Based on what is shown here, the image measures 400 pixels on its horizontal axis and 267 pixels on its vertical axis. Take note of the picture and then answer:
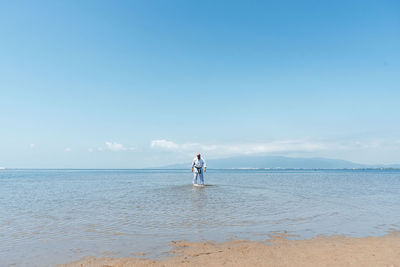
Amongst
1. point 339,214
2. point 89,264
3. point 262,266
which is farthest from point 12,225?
point 339,214

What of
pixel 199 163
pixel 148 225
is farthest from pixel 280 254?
pixel 199 163

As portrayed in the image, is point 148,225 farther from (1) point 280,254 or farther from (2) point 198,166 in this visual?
(2) point 198,166

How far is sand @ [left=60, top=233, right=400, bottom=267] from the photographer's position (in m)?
5.64

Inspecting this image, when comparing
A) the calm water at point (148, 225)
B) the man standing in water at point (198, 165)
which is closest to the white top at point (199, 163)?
the man standing in water at point (198, 165)

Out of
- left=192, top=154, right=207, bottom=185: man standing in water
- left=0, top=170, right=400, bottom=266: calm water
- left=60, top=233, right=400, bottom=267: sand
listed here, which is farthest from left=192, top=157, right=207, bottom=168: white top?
left=60, top=233, right=400, bottom=267: sand

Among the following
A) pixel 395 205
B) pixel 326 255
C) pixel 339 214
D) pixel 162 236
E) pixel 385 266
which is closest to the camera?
pixel 385 266

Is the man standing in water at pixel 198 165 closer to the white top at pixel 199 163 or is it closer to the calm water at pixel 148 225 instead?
the white top at pixel 199 163

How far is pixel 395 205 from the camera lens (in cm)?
1377

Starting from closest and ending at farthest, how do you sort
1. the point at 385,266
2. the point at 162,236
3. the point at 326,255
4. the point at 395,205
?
the point at 385,266 < the point at 326,255 < the point at 162,236 < the point at 395,205

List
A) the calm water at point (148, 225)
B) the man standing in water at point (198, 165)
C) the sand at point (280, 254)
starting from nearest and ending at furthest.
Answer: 1. the sand at point (280, 254)
2. the calm water at point (148, 225)
3. the man standing in water at point (198, 165)

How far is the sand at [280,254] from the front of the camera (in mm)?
5637

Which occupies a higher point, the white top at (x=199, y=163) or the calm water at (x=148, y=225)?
the white top at (x=199, y=163)

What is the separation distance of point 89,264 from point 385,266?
242 inches

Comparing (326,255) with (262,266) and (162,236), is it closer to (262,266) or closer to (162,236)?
(262,266)
